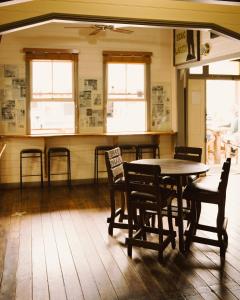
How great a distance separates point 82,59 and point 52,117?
131 centimetres

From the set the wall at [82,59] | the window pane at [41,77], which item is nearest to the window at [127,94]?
the wall at [82,59]

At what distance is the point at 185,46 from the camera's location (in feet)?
24.7

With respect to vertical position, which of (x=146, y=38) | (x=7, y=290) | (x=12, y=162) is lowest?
(x=7, y=290)

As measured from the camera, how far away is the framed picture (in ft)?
23.5

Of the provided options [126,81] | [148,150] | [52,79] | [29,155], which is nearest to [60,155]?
[29,155]

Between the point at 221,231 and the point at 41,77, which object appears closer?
the point at 221,231

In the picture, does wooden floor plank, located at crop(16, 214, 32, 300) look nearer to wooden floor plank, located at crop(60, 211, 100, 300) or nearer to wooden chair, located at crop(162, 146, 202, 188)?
wooden floor plank, located at crop(60, 211, 100, 300)

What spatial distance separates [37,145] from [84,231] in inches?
128

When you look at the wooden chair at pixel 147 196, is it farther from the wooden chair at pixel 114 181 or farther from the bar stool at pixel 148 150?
the bar stool at pixel 148 150

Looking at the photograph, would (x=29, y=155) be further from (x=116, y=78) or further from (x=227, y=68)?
(x=227, y=68)

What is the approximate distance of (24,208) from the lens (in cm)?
589

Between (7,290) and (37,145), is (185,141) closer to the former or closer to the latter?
(37,145)

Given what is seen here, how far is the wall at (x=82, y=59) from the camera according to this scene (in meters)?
7.45

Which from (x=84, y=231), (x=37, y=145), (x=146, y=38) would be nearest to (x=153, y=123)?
(x=146, y=38)
